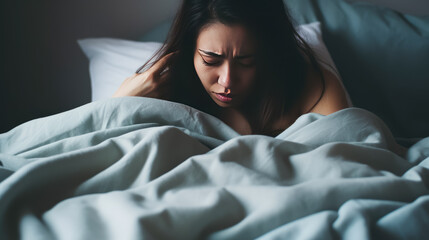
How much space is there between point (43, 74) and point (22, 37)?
142 mm

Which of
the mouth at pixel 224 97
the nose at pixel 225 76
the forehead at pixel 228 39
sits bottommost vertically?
the mouth at pixel 224 97

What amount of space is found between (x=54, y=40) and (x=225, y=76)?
A: 85 centimetres

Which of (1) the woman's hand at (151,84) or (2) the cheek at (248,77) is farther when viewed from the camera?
(1) the woman's hand at (151,84)

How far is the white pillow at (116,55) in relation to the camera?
122 centimetres

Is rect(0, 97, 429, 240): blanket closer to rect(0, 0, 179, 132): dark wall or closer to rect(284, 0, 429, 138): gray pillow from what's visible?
rect(284, 0, 429, 138): gray pillow

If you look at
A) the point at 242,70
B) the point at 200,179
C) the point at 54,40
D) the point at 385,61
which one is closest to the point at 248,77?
the point at 242,70

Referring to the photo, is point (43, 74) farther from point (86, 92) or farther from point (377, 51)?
point (377, 51)

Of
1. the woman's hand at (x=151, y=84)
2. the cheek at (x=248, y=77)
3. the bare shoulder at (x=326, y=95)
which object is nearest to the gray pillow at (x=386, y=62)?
the bare shoulder at (x=326, y=95)

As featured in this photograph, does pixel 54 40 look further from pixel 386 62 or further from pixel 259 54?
pixel 386 62

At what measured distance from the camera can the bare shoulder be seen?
3.20 feet

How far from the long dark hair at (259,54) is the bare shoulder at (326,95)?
2 cm

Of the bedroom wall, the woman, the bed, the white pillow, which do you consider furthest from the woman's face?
the bedroom wall

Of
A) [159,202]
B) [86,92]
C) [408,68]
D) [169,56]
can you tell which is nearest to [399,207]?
[159,202]

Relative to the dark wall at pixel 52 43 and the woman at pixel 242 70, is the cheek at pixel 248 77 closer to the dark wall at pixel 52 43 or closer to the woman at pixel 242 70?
the woman at pixel 242 70
